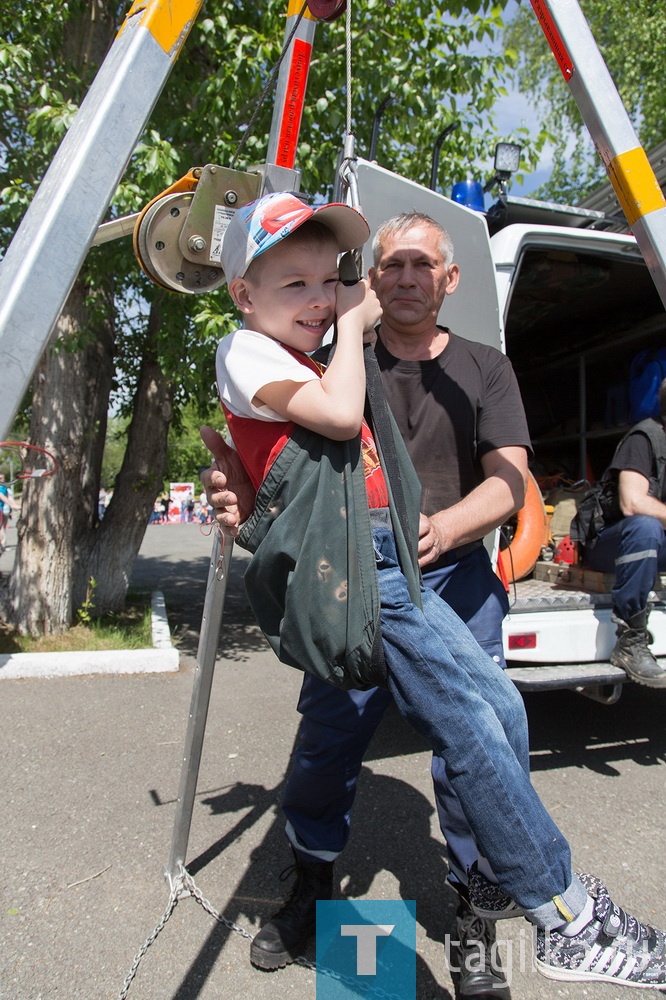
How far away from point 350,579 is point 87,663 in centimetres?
457

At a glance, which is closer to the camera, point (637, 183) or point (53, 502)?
point (637, 183)

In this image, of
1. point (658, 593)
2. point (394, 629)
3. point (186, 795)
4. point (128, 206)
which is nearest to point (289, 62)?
point (394, 629)

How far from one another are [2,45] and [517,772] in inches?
225

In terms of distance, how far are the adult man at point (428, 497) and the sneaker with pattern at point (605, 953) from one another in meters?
0.56

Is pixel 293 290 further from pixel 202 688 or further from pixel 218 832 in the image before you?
pixel 218 832

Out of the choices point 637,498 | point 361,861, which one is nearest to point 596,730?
point 637,498

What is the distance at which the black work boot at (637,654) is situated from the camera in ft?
11.4

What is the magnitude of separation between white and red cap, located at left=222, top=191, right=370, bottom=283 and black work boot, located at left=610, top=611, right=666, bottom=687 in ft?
8.98

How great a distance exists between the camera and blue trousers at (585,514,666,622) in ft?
11.9

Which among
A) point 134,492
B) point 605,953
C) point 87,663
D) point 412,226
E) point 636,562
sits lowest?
point 605,953

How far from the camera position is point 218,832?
3072 mm

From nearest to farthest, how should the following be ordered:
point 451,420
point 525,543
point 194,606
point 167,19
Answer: point 167,19 < point 451,420 < point 525,543 < point 194,606

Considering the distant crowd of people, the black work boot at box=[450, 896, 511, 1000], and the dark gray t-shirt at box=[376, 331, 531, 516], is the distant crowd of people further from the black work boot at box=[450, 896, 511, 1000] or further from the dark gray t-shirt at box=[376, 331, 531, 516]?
the black work boot at box=[450, 896, 511, 1000]

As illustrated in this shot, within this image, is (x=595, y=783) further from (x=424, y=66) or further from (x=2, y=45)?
(x=2, y=45)
